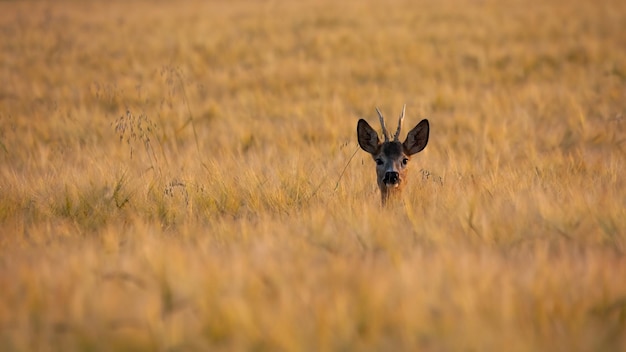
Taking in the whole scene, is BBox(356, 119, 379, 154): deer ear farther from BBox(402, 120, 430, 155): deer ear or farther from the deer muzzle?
the deer muzzle

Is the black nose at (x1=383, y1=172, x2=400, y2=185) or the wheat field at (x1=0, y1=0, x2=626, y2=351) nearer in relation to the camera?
the wheat field at (x1=0, y1=0, x2=626, y2=351)

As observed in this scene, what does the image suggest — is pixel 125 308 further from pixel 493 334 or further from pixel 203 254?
pixel 493 334

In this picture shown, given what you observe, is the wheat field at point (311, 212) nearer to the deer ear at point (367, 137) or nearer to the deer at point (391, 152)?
the deer at point (391, 152)

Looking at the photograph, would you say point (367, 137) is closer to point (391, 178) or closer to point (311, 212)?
point (391, 178)

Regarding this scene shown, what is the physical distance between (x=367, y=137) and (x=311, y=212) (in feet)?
3.94

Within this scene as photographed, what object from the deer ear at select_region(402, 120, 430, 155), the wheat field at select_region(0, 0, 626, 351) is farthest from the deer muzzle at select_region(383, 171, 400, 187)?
the deer ear at select_region(402, 120, 430, 155)

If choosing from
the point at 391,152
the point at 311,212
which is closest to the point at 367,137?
the point at 391,152

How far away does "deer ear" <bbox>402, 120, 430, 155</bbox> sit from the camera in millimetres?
5578

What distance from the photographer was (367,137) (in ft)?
18.9

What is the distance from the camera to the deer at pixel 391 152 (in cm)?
532

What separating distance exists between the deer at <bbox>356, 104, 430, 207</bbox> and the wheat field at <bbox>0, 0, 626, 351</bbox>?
0.51 feet

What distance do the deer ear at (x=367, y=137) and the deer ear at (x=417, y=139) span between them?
10.3 inches

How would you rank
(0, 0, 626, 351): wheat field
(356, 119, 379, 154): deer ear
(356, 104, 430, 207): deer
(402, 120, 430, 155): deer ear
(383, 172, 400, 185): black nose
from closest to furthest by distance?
1. (0, 0, 626, 351): wheat field
2. (383, 172, 400, 185): black nose
3. (356, 104, 430, 207): deer
4. (402, 120, 430, 155): deer ear
5. (356, 119, 379, 154): deer ear

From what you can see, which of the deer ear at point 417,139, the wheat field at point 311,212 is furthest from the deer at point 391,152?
the wheat field at point 311,212
